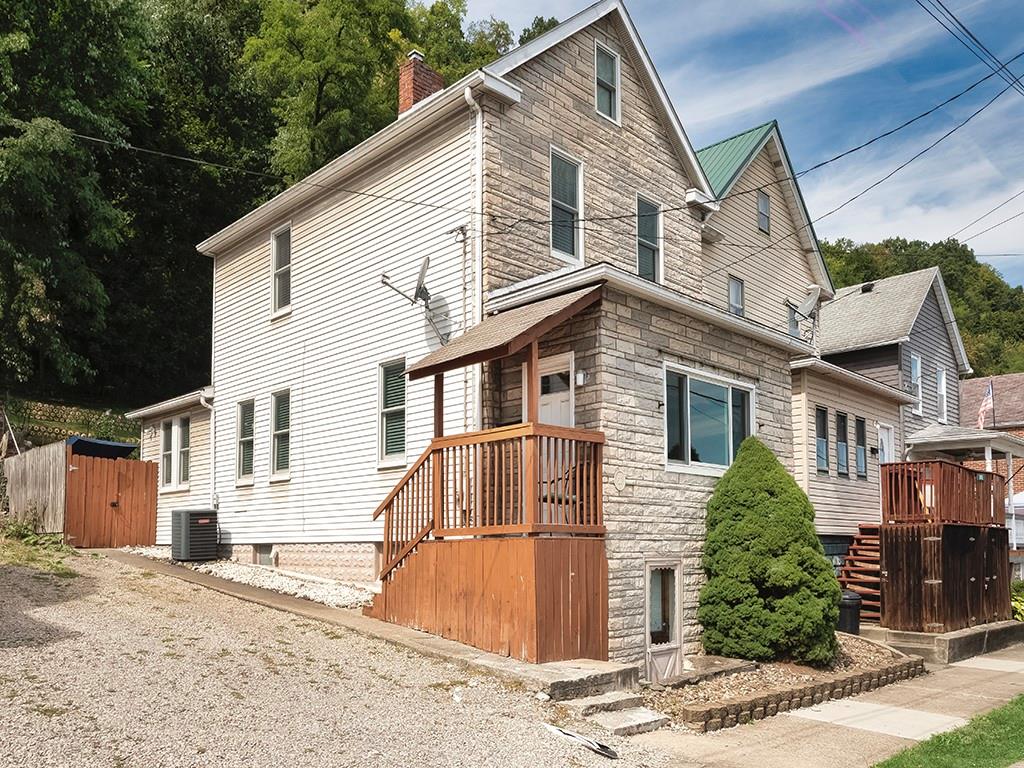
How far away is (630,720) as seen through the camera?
896cm

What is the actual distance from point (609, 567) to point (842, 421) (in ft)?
→ 35.7

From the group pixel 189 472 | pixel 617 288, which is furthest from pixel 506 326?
pixel 189 472

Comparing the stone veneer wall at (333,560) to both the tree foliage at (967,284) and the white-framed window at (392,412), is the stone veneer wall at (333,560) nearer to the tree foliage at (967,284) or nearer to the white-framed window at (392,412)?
the white-framed window at (392,412)

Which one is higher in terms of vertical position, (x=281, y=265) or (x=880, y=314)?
(x=880, y=314)

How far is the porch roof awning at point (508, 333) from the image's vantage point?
10.5 meters

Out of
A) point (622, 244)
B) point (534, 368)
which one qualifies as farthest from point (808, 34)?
point (534, 368)

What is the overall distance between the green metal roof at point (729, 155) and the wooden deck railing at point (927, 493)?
6704 millimetres

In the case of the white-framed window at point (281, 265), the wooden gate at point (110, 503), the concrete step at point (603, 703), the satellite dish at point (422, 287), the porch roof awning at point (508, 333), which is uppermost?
the white-framed window at point (281, 265)

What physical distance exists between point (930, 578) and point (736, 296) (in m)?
7.42

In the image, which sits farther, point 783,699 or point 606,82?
point 606,82

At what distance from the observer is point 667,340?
40.9ft

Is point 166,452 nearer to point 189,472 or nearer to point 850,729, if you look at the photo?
point 189,472

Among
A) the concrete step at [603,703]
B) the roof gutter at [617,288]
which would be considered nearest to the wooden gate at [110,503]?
the roof gutter at [617,288]

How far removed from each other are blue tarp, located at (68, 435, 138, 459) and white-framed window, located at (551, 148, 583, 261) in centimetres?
1152
